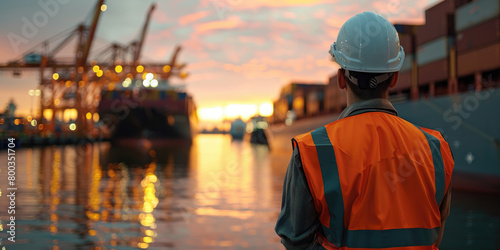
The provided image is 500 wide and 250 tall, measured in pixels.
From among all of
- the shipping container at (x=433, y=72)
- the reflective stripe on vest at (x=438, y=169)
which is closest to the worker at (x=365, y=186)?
the reflective stripe on vest at (x=438, y=169)

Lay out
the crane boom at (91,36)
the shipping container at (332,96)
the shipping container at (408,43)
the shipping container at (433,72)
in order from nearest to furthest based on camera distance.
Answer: the shipping container at (433,72) → the shipping container at (408,43) → the shipping container at (332,96) → the crane boom at (91,36)

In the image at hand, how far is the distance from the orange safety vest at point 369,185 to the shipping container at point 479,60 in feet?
51.9

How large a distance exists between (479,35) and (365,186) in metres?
16.9

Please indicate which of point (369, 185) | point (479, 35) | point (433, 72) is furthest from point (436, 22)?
point (369, 185)

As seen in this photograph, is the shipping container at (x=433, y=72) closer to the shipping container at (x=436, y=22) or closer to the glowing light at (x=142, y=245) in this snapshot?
the shipping container at (x=436, y=22)

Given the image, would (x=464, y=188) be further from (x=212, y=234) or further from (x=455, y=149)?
(x=212, y=234)

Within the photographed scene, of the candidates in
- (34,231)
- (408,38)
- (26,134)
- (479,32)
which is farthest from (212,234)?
(26,134)

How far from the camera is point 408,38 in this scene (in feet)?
70.9

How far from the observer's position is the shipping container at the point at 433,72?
60.1ft

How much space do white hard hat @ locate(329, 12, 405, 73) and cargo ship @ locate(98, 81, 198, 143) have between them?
54759mm

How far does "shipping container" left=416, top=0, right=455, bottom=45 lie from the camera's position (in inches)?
714

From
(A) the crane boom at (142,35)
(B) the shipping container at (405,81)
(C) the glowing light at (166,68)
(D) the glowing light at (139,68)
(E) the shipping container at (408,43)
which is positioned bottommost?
(B) the shipping container at (405,81)

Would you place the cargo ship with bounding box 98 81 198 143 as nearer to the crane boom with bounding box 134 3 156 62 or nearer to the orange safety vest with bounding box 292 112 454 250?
the crane boom with bounding box 134 3 156 62

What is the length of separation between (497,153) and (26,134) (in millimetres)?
45392
